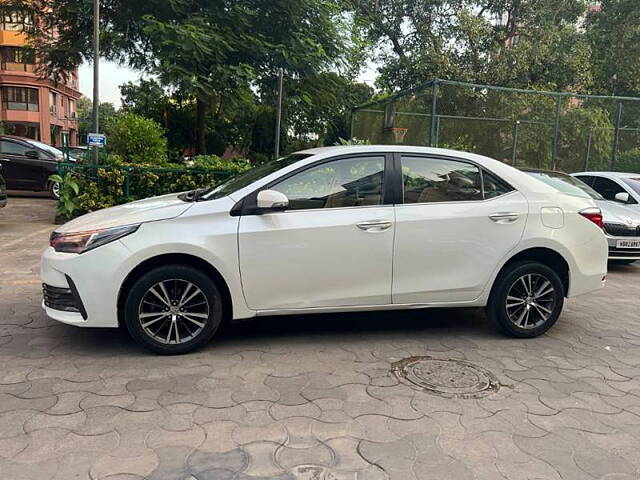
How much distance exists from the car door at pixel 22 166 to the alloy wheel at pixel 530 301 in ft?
43.0

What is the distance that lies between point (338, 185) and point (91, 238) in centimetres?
188

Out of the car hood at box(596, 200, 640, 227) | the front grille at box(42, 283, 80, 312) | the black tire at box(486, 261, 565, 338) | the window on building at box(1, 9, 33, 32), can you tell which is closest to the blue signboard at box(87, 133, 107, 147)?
the window on building at box(1, 9, 33, 32)

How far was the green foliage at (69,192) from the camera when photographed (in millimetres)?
9766

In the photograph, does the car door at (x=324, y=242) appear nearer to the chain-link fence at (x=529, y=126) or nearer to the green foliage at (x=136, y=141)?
the green foliage at (x=136, y=141)

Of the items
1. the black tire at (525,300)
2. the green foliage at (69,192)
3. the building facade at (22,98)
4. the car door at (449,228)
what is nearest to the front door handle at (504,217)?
the car door at (449,228)

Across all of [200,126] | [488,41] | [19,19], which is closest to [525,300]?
[200,126]

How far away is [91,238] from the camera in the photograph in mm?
3844

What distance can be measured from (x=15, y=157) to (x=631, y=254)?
45.7ft

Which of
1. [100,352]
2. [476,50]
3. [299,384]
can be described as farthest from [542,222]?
[476,50]

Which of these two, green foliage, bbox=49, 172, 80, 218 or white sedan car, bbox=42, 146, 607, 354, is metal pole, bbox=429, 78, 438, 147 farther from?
green foliage, bbox=49, 172, 80, 218

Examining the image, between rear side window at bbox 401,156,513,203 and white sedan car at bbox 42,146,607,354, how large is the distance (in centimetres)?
1

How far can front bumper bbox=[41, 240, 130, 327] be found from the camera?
3.78 metres

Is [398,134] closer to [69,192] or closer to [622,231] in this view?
[622,231]

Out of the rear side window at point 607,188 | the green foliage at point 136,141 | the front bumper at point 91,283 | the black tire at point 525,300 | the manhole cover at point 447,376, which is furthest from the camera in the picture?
the green foliage at point 136,141
